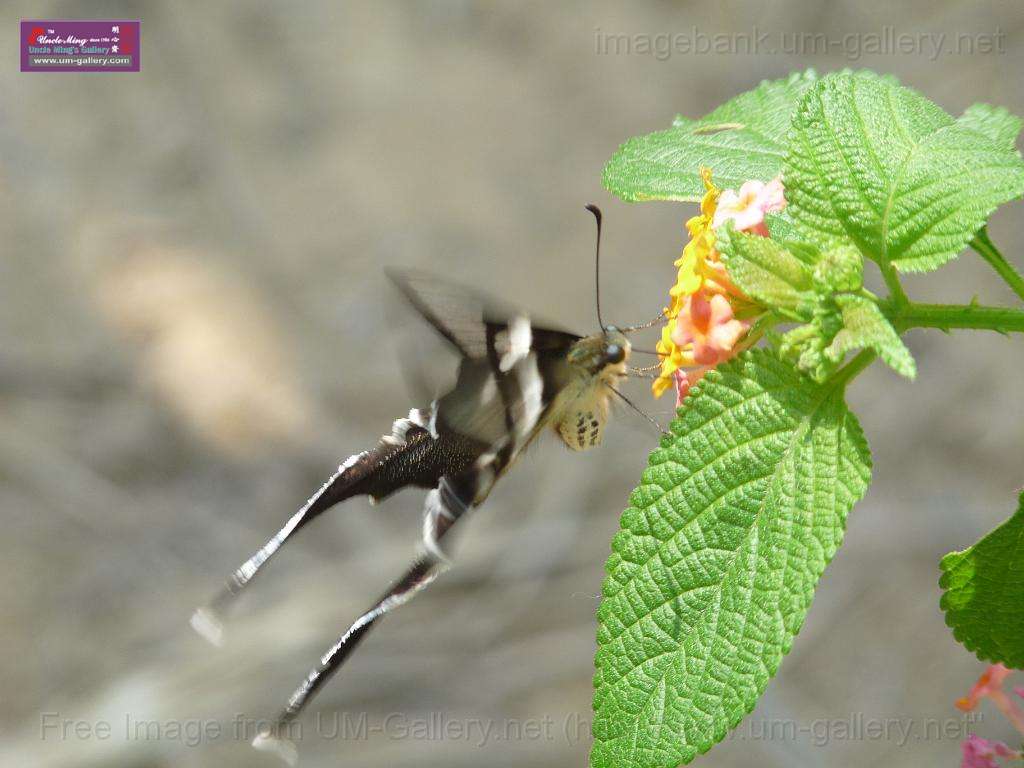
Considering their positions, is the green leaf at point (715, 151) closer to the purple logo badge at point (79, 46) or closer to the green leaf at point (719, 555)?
the green leaf at point (719, 555)

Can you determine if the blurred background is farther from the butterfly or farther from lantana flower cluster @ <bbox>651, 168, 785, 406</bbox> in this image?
lantana flower cluster @ <bbox>651, 168, 785, 406</bbox>

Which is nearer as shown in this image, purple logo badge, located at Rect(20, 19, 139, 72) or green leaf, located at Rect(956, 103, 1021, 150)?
green leaf, located at Rect(956, 103, 1021, 150)

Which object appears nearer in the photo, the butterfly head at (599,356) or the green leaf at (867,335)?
the green leaf at (867,335)

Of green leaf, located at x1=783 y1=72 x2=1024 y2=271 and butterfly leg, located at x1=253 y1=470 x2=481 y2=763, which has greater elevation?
green leaf, located at x1=783 y1=72 x2=1024 y2=271

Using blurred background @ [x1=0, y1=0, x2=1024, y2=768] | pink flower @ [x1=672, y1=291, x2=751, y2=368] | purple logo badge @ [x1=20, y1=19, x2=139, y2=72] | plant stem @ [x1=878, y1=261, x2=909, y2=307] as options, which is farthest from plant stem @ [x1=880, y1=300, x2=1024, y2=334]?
purple logo badge @ [x1=20, y1=19, x2=139, y2=72]

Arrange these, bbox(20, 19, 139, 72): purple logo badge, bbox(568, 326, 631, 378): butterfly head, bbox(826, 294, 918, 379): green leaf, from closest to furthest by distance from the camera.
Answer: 1. bbox(826, 294, 918, 379): green leaf
2. bbox(568, 326, 631, 378): butterfly head
3. bbox(20, 19, 139, 72): purple logo badge

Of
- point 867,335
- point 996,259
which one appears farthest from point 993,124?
point 867,335

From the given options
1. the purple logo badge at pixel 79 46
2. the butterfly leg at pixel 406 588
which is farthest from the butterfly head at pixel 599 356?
the purple logo badge at pixel 79 46
